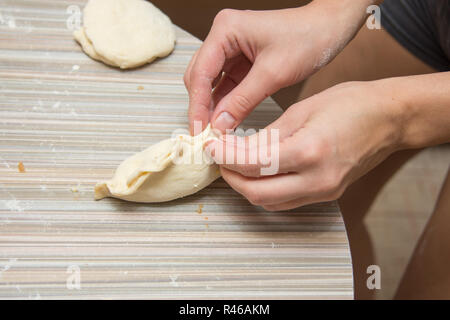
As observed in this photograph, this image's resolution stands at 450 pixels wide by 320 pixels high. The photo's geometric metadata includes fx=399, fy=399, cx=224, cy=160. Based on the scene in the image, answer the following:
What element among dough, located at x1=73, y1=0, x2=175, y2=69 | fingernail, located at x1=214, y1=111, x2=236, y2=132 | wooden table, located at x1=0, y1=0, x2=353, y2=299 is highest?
dough, located at x1=73, y1=0, x2=175, y2=69

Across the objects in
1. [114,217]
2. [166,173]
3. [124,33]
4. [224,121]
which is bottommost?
[114,217]

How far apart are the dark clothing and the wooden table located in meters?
0.48

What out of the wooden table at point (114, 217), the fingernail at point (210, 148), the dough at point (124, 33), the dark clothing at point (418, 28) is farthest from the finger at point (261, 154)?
the dark clothing at point (418, 28)

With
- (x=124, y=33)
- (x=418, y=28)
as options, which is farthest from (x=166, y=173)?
(x=418, y=28)

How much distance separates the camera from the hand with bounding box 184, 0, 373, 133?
81 cm

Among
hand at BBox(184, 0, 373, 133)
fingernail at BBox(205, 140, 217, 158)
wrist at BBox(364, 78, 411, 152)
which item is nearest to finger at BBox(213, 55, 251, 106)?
hand at BBox(184, 0, 373, 133)

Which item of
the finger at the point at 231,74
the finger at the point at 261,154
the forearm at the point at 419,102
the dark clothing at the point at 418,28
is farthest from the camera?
the dark clothing at the point at 418,28

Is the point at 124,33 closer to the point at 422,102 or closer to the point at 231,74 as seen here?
the point at 231,74

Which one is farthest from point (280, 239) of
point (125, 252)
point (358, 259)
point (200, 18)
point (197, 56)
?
point (200, 18)

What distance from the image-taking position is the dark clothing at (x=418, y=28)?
3.66ft

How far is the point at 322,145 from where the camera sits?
0.70 metres

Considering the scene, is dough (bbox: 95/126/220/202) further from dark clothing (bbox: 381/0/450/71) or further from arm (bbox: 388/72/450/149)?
dark clothing (bbox: 381/0/450/71)

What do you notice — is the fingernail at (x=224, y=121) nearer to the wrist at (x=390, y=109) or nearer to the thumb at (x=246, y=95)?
the thumb at (x=246, y=95)

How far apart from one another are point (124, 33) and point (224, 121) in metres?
0.41
